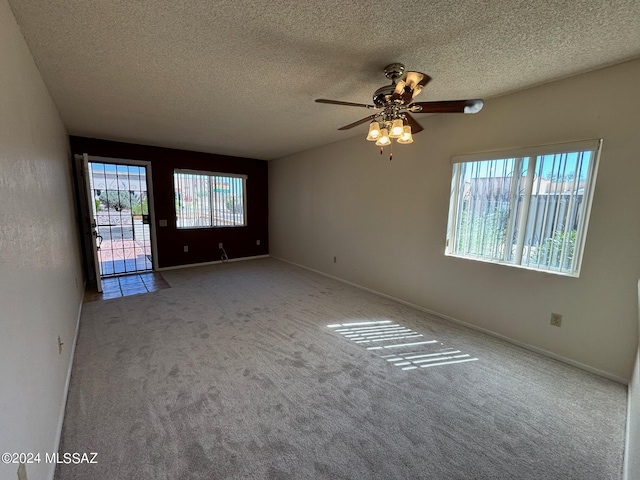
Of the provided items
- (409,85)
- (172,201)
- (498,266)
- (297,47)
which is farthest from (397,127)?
(172,201)

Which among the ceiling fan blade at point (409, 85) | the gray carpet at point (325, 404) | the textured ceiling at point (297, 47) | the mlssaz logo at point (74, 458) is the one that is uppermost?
the textured ceiling at point (297, 47)

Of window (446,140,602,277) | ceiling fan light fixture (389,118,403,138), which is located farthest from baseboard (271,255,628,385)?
ceiling fan light fixture (389,118,403,138)

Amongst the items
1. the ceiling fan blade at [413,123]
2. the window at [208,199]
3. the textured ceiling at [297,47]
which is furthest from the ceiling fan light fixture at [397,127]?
the window at [208,199]

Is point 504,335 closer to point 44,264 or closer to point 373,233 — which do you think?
point 373,233

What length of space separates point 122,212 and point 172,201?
856mm

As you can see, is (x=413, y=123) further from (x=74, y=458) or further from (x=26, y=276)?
(x=74, y=458)

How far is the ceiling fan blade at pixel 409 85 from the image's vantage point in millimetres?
1655

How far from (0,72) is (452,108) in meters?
2.46

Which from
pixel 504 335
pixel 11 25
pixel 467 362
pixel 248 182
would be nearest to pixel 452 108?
pixel 467 362

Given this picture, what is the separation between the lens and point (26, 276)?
1.29 metres

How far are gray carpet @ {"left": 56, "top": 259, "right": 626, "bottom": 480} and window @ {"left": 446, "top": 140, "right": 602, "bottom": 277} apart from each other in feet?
2.96

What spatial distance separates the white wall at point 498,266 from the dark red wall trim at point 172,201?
2.13 metres

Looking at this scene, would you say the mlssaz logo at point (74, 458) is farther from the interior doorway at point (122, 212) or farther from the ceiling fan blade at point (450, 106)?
the interior doorway at point (122, 212)

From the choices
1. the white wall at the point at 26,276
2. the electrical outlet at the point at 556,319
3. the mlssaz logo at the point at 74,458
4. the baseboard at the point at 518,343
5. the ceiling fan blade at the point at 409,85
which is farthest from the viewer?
the electrical outlet at the point at 556,319
